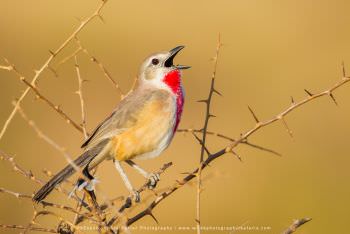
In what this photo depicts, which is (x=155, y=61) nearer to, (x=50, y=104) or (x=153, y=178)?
(x=153, y=178)

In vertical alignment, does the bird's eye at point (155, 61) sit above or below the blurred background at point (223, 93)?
above

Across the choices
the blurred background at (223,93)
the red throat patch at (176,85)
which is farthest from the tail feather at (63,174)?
the blurred background at (223,93)

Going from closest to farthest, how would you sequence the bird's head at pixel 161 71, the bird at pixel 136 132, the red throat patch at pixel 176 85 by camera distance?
1. the bird at pixel 136 132
2. the red throat patch at pixel 176 85
3. the bird's head at pixel 161 71

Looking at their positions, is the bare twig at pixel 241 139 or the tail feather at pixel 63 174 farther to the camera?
the tail feather at pixel 63 174

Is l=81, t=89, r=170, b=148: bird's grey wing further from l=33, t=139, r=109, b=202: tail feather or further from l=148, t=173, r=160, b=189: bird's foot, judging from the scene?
l=148, t=173, r=160, b=189: bird's foot

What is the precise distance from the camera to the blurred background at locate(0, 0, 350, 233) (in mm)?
9086

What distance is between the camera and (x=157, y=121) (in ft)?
13.9

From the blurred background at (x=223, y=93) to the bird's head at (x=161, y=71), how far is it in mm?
3338

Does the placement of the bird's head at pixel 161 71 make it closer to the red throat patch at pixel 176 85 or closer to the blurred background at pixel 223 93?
the red throat patch at pixel 176 85

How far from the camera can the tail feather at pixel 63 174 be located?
10.8 ft

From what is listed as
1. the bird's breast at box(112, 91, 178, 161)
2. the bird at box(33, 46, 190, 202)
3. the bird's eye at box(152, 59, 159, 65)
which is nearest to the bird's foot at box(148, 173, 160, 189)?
the bird at box(33, 46, 190, 202)

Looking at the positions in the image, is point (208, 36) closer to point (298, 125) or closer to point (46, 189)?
point (298, 125)

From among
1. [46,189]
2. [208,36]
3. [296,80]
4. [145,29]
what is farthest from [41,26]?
[46,189]

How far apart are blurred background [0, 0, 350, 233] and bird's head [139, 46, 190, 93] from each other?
3.34m
